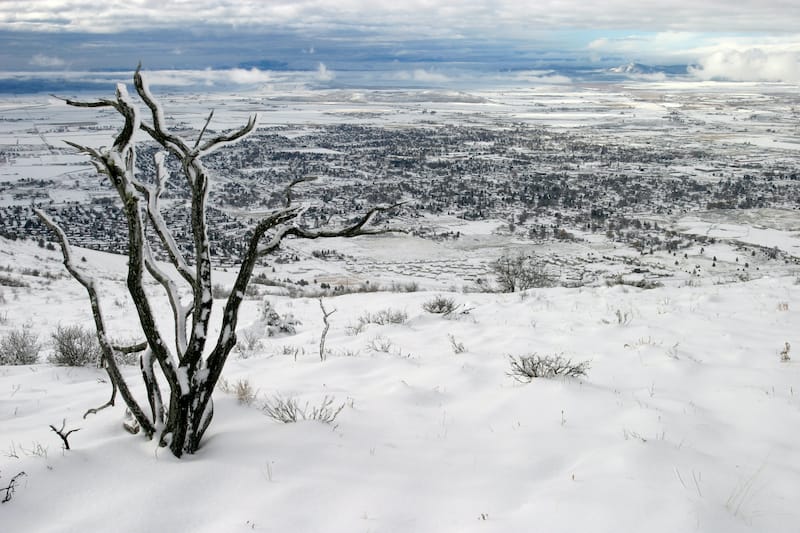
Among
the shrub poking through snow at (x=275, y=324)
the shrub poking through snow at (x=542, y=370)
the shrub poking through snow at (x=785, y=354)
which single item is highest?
the shrub poking through snow at (x=542, y=370)

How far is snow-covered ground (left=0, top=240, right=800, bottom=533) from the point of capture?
1.85 m

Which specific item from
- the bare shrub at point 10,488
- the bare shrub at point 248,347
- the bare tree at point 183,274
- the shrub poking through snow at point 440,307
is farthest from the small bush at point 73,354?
the shrub poking through snow at point 440,307

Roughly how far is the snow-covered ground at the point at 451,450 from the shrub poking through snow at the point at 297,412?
0.19 feet

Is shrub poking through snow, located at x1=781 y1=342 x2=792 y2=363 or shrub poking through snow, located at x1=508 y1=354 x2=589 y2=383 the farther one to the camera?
shrub poking through snow, located at x1=781 y1=342 x2=792 y2=363

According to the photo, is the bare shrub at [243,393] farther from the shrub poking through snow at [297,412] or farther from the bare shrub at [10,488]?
the bare shrub at [10,488]

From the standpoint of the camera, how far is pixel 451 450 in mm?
2432

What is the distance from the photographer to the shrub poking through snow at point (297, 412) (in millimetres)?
2695

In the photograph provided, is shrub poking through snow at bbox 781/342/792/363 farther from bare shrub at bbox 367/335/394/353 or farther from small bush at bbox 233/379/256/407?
small bush at bbox 233/379/256/407

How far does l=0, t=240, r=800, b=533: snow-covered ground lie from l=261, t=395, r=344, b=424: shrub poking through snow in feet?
0.19

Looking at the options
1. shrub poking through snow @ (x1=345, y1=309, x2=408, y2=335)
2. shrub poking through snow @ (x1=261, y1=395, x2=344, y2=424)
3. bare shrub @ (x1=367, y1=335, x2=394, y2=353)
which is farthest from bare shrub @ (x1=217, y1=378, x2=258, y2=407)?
shrub poking through snow @ (x1=345, y1=309, x2=408, y2=335)

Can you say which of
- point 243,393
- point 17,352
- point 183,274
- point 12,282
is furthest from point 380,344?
point 12,282

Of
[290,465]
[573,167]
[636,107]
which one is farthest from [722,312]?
[636,107]

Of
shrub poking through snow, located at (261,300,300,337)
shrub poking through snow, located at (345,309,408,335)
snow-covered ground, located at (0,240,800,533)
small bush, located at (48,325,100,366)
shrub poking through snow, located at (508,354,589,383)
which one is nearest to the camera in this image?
snow-covered ground, located at (0,240,800,533)

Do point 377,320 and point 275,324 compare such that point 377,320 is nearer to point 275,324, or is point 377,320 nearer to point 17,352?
point 275,324
